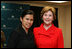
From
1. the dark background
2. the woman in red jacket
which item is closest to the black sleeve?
the woman in red jacket

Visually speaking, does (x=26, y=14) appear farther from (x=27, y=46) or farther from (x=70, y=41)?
(x=70, y=41)

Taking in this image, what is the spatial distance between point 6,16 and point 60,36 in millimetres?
1338

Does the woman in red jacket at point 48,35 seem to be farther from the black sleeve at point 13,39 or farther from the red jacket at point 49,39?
the black sleeve at point 13,39

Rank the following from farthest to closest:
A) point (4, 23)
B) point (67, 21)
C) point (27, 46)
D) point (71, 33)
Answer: point (67, 21), point (71, 33), point (4, 23), point (27, 46)

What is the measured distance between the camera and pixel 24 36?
84 centimetres

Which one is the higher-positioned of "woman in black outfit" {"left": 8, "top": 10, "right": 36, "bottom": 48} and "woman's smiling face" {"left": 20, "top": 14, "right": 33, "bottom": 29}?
"woman's smiling face" {"left": 20, "top": 14, "right": 33, "bottom": 29}

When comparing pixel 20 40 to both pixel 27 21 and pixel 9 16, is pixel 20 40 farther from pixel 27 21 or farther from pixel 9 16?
pixel 9 16

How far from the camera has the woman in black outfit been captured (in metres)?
0.82

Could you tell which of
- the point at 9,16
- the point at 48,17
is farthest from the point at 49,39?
the point at 9,16

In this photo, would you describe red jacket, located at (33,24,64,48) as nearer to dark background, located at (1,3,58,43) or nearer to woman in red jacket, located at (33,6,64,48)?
woman in red jacket, located at (33,6,64,48)

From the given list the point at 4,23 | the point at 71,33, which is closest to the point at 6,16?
the point at 4,23

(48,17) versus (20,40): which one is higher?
(48,17)

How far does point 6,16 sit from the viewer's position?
204 cm

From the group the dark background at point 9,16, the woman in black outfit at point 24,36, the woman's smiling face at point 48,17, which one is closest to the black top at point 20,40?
the woman in black outfit at point 24,36
